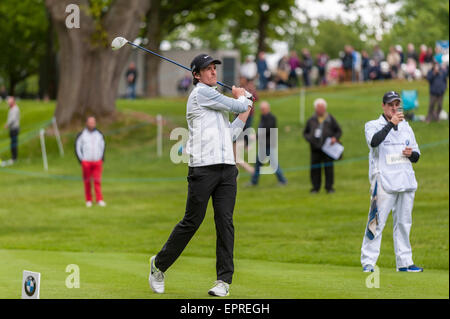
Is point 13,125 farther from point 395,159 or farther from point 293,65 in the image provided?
point 395,159

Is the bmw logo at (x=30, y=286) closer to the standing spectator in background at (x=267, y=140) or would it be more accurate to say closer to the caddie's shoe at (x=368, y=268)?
the caddie's shoe at (x=368, y=268)

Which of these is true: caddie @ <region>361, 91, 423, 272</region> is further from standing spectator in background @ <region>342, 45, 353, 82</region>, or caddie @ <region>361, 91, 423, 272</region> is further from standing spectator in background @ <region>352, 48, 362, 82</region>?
standing spectator in background @ <region>352, 48, 362, 82</region>

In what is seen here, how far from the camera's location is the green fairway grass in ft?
30.8

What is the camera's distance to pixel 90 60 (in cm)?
3127

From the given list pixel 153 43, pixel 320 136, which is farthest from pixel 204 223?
pixel 153 43

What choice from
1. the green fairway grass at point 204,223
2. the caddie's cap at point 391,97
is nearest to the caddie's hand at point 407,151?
the caddie's cap at point 391,97

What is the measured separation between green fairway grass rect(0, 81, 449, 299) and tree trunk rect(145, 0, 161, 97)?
12083 millimetres

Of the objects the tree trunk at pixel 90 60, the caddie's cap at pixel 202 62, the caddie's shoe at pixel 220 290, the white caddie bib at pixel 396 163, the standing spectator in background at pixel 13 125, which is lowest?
the caddie's shoe at pixel 220 290

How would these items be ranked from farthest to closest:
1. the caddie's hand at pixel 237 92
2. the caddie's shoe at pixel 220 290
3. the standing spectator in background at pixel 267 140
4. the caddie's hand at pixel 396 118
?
the standing spectator in background at pixel 267 140
the caddie's hand at pixel 396 118
the caddie's shoe at pixel 220 290
the caddie's hand at pixel 237 92

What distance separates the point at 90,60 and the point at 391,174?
2360 centimetres

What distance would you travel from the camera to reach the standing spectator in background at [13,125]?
97.0 ft

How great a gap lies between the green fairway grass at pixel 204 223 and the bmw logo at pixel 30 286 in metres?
0.65
